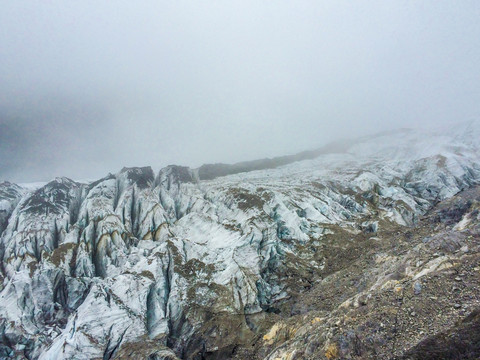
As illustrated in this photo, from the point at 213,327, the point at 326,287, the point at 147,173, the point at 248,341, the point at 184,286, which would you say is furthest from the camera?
the point at 147,173

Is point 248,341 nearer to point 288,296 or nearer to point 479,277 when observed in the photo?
point 288,296

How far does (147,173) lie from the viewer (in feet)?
346

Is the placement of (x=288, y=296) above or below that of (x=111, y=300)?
below

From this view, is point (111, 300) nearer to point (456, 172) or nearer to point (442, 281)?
point (442, 281)

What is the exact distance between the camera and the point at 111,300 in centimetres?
4247

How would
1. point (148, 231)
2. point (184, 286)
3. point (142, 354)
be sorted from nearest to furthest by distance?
point (142, 354), point (184, 286), point (148, 231)

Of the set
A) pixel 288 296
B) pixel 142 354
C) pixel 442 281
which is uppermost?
pixel 442 281

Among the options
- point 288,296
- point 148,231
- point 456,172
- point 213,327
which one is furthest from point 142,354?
point 456,172

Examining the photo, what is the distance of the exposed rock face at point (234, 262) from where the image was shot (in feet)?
81.0

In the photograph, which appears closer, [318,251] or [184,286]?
[184,286]

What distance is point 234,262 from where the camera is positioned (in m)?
51.2

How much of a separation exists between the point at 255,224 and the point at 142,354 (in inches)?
1386

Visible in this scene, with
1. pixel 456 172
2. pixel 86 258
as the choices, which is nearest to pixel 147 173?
pixel 86 258

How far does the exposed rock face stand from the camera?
81.0 feet
